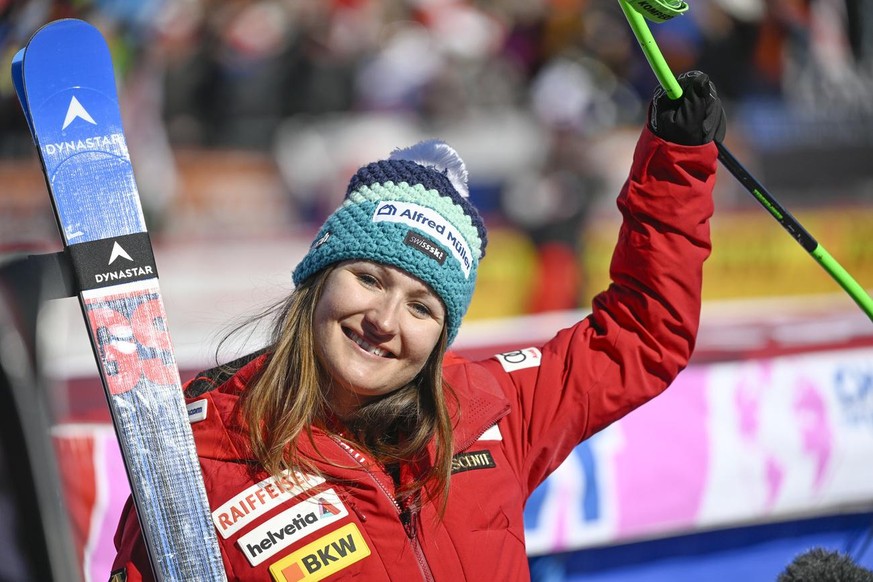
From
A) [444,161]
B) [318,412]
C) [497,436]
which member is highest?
[444,161]

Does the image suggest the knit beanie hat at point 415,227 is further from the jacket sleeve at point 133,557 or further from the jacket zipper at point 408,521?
the jacket sleeve at point 133,557

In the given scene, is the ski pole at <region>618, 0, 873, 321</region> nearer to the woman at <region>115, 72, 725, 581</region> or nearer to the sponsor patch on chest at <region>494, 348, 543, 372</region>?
the woman at <region>115, 72, 725, 581</region>

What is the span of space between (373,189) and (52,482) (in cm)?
94

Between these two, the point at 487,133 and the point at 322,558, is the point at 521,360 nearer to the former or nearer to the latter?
the point at 322,558

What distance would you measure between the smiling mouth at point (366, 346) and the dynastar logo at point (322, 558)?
34 cm

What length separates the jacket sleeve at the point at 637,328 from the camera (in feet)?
7.27

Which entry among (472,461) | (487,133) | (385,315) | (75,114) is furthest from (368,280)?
(487,133)

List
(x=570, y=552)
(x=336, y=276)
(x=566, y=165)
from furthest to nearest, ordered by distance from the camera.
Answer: (x=566, y=165) < (x=570, y=552) < (x=336, y=276)

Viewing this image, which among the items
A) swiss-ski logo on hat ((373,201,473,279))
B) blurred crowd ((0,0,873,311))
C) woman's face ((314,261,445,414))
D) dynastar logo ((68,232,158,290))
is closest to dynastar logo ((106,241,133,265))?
dynastar logo ((68,232,158,290))

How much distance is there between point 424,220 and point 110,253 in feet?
2.03

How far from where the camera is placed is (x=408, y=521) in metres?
2.02

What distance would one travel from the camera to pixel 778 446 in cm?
377

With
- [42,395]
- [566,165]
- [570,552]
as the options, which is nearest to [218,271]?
[566,165]

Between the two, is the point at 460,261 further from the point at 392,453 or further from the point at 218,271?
the point at 218,271
